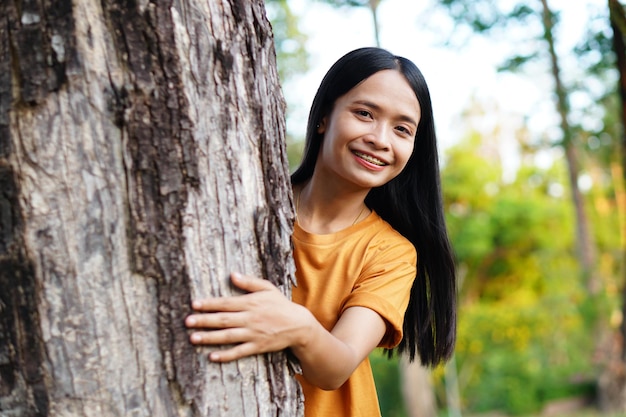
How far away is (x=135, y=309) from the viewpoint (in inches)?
46.4

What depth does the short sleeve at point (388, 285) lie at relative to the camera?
1.67 metres

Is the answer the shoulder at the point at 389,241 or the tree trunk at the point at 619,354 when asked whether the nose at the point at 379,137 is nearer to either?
the shoulder at the point at 389,241

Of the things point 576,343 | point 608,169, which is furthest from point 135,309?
point 608,169

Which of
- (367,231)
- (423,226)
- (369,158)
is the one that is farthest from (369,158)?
(423,226)

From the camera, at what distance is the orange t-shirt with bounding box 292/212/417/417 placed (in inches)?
69.5

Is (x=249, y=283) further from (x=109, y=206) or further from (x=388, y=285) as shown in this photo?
(x=388, y=285)

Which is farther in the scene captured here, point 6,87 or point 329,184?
point 329,184

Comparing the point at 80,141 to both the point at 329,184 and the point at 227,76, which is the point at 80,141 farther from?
the point at 329,184

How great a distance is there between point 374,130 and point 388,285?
383 millimetres

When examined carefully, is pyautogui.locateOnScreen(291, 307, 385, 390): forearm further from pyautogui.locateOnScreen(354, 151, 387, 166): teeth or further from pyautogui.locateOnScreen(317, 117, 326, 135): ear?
pyautogui.locateOnScreen(317, 117, 326, 135): ear

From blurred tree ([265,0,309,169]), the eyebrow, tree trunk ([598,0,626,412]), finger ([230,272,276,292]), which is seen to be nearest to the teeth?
the eyebrow

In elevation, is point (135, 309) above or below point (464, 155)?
below

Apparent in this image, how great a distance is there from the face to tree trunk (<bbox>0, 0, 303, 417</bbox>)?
0.63 metres

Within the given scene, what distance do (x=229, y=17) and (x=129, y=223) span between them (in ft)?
1.32
